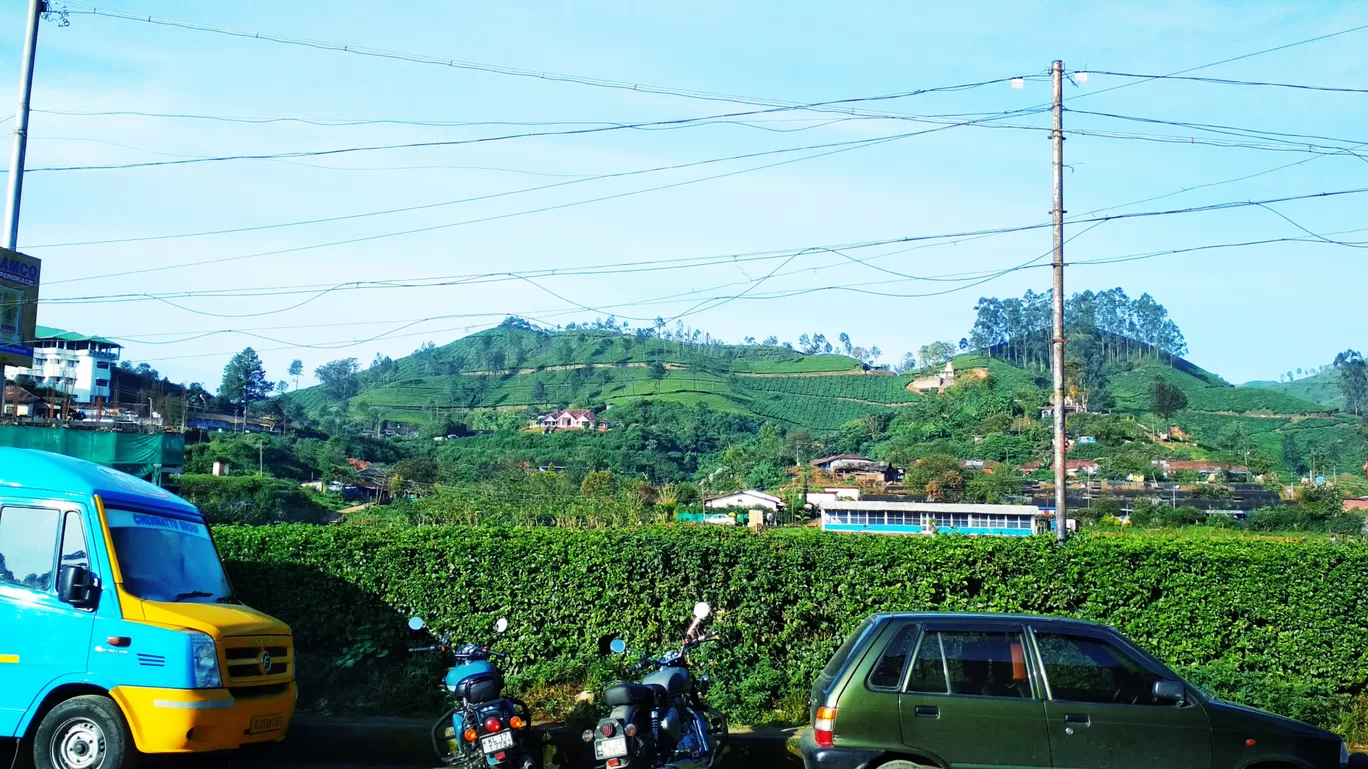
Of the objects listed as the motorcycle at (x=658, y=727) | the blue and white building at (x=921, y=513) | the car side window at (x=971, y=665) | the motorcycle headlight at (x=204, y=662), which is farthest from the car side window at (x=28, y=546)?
the blue and white building at (x=921, y=513)

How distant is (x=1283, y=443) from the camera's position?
119 m

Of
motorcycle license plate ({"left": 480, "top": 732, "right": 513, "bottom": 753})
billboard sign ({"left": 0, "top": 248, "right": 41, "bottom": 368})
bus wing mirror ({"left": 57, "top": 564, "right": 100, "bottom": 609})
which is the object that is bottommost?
motorcycle license plate ({"left": 480, "top": 732, "right": 513, "bottom": 753})

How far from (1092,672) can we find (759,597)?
4314 millimetres

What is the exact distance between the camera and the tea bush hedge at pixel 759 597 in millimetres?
10883

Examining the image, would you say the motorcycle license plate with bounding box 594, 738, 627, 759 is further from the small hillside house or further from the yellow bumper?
the small hillside house

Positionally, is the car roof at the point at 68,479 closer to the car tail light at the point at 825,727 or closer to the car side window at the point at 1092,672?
the car tail light at the point at 825,727

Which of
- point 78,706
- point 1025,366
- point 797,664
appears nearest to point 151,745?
point 78,706

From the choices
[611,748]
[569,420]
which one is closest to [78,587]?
[611,748]

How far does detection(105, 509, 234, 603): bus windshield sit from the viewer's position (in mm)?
9016

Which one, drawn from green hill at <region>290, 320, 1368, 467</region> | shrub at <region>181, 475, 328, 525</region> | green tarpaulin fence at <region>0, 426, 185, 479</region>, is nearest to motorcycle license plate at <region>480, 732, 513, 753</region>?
green tarpaulin fence at <region>0, 426, 185, 479</region>

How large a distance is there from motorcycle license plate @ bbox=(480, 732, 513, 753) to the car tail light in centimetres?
260

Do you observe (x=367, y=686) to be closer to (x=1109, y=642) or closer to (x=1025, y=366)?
(x=1109, y=642)

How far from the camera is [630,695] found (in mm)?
8578

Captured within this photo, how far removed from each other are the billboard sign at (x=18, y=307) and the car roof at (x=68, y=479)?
10844 millimetres
